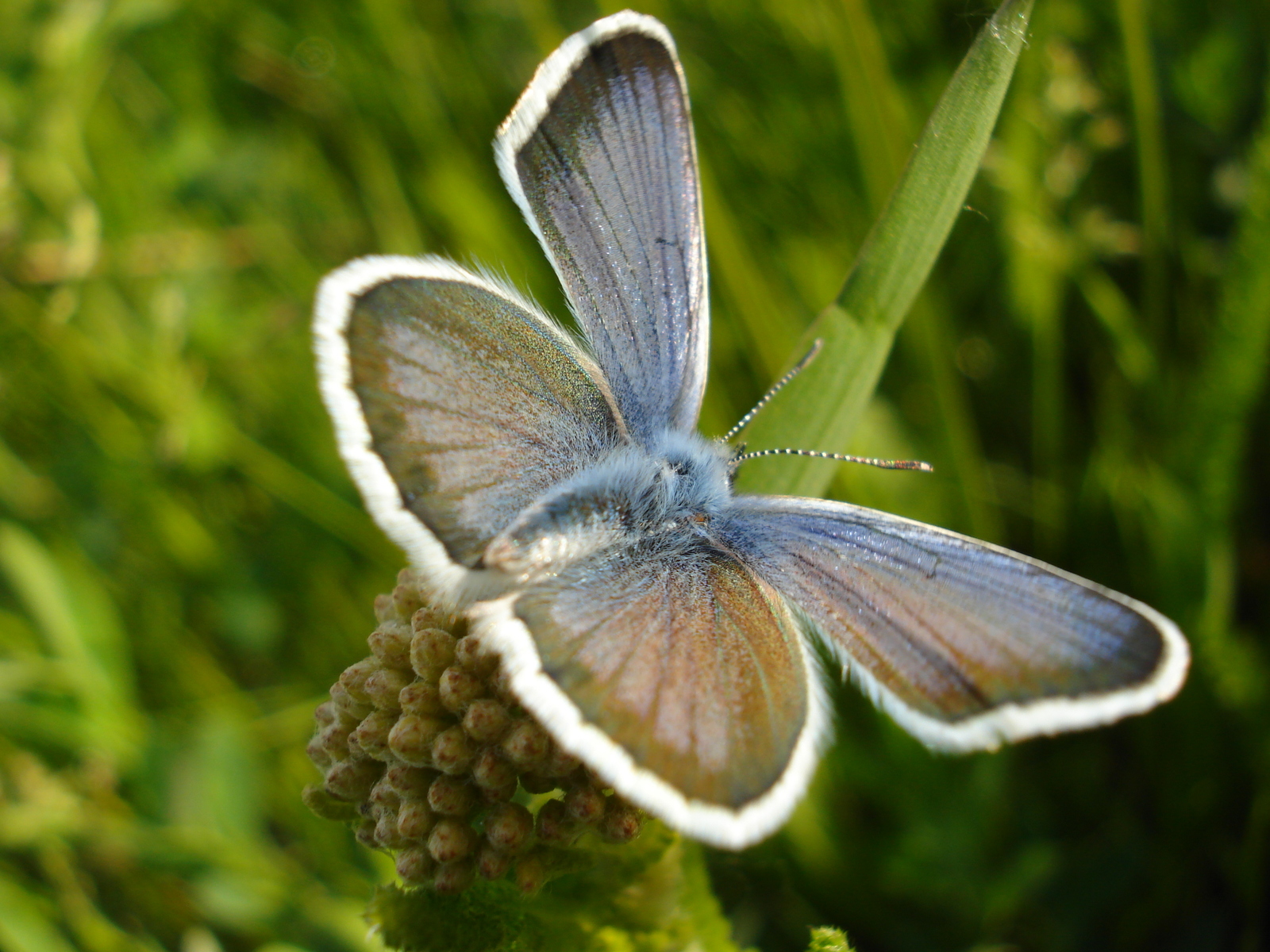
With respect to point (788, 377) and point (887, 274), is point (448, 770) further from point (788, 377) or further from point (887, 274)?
point (887, 274)

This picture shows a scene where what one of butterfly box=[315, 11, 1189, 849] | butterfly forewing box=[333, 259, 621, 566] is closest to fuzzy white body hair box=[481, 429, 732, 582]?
butterfly box=[315, 11, 1189, 849]

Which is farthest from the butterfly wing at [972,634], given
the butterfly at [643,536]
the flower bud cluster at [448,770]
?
the flower bud cluster at [448,770]

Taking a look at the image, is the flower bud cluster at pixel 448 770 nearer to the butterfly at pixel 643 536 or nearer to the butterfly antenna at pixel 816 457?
the butterfly at pixel 643 536

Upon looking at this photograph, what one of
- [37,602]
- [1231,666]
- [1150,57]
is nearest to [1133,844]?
[1231,666]

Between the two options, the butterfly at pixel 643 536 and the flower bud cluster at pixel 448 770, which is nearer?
the butterfly at pixel 643 536

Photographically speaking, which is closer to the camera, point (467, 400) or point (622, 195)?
Answer: point (467, 400)

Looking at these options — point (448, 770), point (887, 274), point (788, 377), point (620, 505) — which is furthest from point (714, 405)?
point (448, 770)

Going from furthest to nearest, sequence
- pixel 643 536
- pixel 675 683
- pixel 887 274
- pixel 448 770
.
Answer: pixel 887 274 → pixel 643 536 → pixel 448 770 → pixel 675 683
